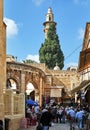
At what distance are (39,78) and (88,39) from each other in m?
25.8

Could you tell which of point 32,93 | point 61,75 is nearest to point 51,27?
point 61,75

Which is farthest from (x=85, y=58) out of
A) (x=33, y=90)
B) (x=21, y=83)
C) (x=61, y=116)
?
(x=33, y=90)

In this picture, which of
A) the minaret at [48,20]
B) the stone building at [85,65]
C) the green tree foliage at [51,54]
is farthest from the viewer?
the minaret at [48,20]

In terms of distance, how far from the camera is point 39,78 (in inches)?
2466

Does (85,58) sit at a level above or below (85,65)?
above

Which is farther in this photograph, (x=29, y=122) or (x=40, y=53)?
(x=40, y=53)

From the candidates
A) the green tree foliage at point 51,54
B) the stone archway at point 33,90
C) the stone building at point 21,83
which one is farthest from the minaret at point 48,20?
the stone archway at point 33,90

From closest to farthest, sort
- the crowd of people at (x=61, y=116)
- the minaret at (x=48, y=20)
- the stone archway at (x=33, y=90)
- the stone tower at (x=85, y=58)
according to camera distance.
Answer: the crowd of people at (x=61, y=116) → the stone tower at (x=85, y=58) → the stone archway at (x=33, y=90) → the minaret at (x=48, y=20)

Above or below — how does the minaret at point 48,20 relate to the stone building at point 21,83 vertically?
above

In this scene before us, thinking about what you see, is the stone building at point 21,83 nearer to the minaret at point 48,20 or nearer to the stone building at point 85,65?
the minaret at point 48,20

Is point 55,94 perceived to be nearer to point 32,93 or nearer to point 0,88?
point 32,93

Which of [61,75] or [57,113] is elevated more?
[61,75]

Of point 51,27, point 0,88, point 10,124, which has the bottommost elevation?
point 10,124

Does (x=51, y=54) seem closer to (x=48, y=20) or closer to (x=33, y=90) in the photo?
(x=48, y=20)
